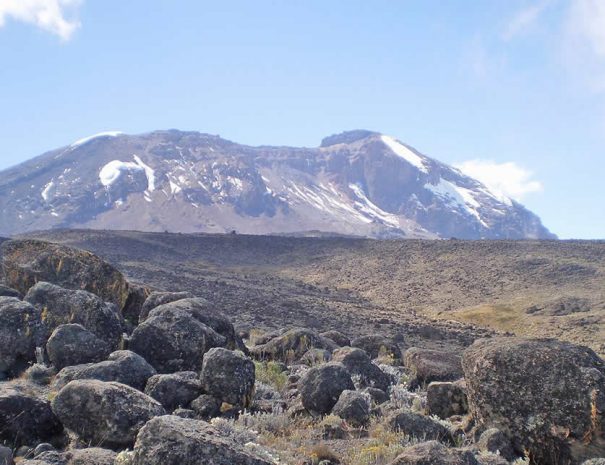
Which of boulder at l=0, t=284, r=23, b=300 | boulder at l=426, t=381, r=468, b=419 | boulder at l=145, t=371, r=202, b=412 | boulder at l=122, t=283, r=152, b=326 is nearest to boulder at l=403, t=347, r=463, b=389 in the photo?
boulder at l=426, t=381, r=468, b=419

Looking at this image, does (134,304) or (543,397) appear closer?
(543,397)

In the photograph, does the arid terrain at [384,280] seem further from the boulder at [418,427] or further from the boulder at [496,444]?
the boulder at [496,444]

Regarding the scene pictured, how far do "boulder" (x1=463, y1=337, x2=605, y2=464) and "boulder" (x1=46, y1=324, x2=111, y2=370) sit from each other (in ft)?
16.7

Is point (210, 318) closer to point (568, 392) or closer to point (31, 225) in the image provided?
point (568, 392)

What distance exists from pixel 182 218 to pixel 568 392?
182789 millimetres

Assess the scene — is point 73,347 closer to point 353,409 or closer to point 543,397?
point 353,409

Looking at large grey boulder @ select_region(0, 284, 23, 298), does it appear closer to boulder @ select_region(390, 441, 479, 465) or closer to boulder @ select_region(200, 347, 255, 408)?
boulder @ select_region(200, 347, 255, 408)

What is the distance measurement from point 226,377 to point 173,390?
2.22 ft

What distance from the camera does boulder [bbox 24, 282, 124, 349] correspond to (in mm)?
9617

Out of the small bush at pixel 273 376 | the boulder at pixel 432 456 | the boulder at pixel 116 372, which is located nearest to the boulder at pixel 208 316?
the small bush at pixel 273 376

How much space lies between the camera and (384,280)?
154 feet

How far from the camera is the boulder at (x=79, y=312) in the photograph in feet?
31.6

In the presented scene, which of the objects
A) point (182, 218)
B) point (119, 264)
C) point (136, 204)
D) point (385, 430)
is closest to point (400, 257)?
point (119, 264)

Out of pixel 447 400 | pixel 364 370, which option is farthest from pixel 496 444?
pixel 364 370
